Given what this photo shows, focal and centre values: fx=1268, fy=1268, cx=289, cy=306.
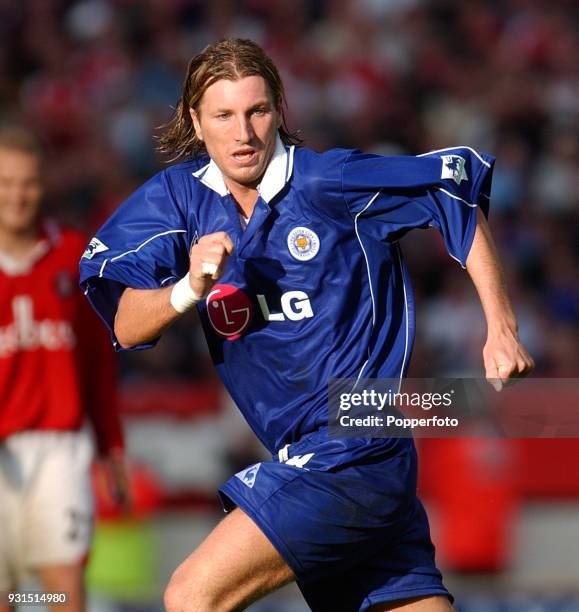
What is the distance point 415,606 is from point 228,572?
698 millimetres

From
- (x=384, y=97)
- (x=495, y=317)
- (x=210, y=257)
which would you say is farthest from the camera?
(x=384, y=97)

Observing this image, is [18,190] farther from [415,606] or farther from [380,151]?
[380,151]

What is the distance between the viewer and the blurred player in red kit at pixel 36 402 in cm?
532

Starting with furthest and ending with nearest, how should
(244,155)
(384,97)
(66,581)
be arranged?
(384,97) < (66,581) < (244,155)

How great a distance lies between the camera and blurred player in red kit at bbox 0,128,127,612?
17.5ft

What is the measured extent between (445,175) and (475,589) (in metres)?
4.44

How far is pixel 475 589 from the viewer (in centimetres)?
763

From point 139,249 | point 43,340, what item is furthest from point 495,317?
point 43,340

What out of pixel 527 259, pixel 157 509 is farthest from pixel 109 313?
pixel 527 259

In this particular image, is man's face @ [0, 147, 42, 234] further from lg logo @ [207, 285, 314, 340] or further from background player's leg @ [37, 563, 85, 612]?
lg logo @ [207, 285, 314, 340]

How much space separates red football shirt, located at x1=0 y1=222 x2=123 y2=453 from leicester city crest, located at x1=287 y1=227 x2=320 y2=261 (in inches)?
75.7

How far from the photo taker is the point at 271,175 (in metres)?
→ 3.82

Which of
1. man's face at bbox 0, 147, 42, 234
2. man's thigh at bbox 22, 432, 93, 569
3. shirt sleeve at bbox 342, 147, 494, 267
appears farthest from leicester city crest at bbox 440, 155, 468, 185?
man's thigh at bbox 22, 432, 93, 569

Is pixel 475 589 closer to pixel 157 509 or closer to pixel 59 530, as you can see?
pixel 157 509
